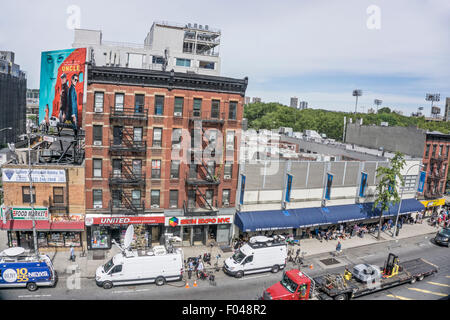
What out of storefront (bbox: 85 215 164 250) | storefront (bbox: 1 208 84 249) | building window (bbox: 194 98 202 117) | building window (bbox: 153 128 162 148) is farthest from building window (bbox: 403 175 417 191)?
storefront (bbox: 1 208 84 249)

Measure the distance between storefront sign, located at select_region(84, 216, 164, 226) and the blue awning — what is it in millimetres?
8296

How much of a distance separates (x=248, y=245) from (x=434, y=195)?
34.6 metres

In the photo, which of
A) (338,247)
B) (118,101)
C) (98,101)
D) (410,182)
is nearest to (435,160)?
(410,182)

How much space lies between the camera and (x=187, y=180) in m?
33.6

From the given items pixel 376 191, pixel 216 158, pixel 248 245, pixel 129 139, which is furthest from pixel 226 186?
pixel 376 191

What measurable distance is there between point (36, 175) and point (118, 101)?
32.6 ft

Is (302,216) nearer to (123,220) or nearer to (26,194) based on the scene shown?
(123,220)

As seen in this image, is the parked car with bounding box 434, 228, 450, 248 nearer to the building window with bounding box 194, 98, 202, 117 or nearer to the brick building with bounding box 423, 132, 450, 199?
the brick building with bounding box 423, 132, 450, 199

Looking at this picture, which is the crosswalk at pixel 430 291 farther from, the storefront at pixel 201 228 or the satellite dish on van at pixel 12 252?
the satellite dish on van at pixel 12 252

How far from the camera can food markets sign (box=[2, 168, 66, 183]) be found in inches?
1186

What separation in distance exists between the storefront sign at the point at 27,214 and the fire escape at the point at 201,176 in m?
12.9

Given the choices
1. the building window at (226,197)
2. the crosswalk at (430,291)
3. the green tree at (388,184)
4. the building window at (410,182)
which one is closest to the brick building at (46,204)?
the building window at (226,197)

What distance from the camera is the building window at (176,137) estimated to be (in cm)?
3322

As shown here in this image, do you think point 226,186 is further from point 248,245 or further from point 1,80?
point 1,80
